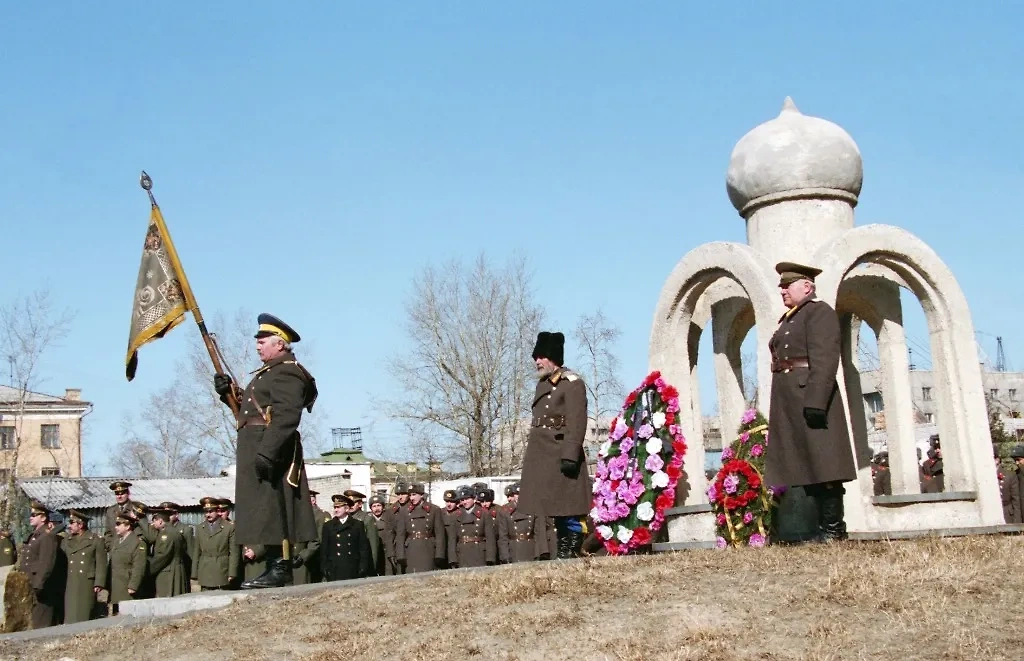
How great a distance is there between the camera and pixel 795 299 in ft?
27.7

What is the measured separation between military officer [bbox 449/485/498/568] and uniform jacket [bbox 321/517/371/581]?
→ 70.9 inches

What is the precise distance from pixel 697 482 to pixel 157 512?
7284 mm

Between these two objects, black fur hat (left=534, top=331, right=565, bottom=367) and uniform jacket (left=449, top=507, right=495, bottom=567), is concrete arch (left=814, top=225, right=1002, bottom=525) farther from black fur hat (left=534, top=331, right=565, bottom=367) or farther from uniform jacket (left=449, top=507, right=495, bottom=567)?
uniform jacket (left=449, top=507, right=495, bottom=567)

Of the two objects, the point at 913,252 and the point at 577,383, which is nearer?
the point at 577,383

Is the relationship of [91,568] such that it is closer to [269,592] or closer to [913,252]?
[269,592]

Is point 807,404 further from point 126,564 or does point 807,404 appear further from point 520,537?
point 520,537

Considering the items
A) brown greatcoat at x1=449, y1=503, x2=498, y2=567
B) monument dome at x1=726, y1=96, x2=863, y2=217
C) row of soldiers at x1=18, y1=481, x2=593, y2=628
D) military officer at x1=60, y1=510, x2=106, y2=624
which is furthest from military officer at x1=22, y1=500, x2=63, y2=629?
monument dome at x1=726, y1=96, x2=863, y2=217

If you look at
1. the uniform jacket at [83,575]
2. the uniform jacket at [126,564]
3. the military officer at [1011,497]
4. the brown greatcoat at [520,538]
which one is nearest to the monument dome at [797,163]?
the military officer at [1011,497]

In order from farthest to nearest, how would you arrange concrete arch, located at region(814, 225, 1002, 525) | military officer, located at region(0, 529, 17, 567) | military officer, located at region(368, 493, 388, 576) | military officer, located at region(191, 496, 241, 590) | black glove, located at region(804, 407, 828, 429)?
military officer, located at region(0, 529, 17, 567) → military officer, located at region(368, 493, 388, 576) → military officer, located at region(191, 496, 241, 590) → concrete arch, located at region(814, 225, 1002, 525) → black glove, located at region(804, 407, 828, 429)

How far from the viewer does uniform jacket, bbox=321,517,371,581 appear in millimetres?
15438

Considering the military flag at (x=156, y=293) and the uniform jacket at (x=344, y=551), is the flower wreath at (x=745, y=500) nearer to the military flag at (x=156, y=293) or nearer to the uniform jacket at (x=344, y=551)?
the military flag at (x=156, y=293)

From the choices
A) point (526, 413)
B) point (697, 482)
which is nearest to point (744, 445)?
point (697, 482)

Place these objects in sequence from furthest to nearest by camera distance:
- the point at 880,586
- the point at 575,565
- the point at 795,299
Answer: the point at 795,299, the point at 575,565, the point at 880,586

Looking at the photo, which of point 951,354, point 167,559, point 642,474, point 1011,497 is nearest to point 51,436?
point 167,559
